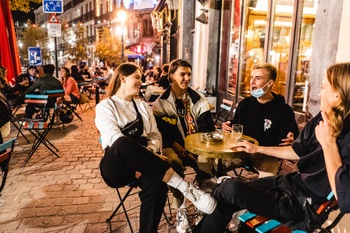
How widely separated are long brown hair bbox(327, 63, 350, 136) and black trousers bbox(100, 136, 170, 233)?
1430 millimetres

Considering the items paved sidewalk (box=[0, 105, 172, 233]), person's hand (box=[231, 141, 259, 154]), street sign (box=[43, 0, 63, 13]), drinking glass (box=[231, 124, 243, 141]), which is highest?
street sign (box=[43, 0, 63, 13])

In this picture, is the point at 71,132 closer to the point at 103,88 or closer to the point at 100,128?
the point at 100,128

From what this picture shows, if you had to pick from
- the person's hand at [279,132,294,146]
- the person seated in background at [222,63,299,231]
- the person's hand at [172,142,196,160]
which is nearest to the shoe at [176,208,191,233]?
the person's hand at [172,142,196,160]

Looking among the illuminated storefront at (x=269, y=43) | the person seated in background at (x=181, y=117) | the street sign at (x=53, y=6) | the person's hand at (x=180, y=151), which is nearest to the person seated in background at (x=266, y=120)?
the person seated in background at (x=181, y=117)

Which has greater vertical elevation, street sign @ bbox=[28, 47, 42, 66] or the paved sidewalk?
street sign @ bbox=[28, 47, 42, 66]

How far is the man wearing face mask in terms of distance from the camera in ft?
11.2

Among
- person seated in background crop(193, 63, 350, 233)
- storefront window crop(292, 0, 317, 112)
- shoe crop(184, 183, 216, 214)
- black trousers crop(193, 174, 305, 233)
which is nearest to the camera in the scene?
person seated in background crop(193, 63, 350, 233)

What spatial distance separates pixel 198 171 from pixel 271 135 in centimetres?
95

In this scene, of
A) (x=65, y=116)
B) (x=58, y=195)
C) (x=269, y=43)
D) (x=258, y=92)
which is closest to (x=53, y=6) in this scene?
(x=65, y=116)

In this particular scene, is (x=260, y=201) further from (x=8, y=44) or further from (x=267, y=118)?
(x=8, y=44)

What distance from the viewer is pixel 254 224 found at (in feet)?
7.32

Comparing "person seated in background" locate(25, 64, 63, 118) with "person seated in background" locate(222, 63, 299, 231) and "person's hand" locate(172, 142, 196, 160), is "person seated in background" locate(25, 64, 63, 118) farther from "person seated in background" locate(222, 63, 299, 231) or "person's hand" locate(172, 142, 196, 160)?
"person seated in background" locate(222, 63, 299, 231)

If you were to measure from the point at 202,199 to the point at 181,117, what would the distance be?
144 centimetres

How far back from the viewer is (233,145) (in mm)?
2881
